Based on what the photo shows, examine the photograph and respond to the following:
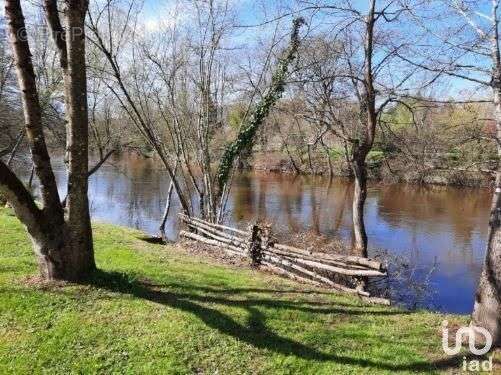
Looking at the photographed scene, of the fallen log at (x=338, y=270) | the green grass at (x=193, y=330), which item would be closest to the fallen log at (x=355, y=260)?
the fallen log at (x=338, y=270)

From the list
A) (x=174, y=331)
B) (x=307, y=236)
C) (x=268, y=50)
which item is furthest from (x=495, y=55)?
(x=307, y=236)

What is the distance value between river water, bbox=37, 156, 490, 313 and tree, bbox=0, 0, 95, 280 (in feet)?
24.8

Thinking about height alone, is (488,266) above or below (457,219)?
above

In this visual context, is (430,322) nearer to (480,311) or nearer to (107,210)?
(480,311)

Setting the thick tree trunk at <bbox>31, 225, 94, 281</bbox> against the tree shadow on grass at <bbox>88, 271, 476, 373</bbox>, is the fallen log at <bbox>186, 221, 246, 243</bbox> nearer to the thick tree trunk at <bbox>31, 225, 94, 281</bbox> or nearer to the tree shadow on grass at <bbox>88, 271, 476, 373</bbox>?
the tree shadow on grass at <bbox>88, 271, 476, 373</bbox>

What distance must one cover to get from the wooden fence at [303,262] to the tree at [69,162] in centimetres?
433

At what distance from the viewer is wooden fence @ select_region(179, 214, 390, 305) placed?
770 cm

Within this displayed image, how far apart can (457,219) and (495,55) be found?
15.9 meters

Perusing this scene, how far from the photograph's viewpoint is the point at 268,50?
46.0 ft

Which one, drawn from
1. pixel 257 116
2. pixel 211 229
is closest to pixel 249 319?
pixel 211 229

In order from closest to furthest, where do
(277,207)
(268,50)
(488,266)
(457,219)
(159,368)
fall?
(159,368)
(488,266)
(268,50)
(457,219)
(277,207)

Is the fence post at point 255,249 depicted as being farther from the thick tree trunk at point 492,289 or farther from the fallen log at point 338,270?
the thick tree trunk at point 492,289

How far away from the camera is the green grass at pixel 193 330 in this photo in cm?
412

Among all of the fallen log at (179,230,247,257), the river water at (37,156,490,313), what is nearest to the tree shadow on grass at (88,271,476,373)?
the fallen log at (179,230,247,257)
